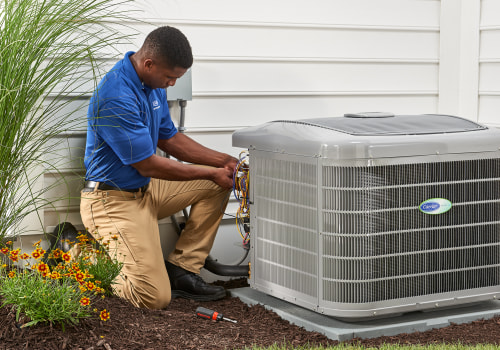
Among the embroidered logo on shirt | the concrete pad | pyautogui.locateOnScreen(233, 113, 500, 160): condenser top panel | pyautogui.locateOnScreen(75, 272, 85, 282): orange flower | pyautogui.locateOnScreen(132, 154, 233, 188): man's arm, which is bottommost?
the concrete pad

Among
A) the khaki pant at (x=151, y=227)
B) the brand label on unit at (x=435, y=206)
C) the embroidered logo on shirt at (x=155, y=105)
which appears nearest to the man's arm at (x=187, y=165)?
the khaki pant at (x=151, y=227)

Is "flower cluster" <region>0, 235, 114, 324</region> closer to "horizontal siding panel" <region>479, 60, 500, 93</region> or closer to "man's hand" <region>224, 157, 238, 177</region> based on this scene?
"man's hand" <region>224, 157, 238, 177</region>

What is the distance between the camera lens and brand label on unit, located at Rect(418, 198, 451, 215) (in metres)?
3.35

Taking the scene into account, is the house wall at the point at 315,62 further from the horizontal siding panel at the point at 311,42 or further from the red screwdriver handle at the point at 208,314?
the red screwdriver handle at the point at 208,314

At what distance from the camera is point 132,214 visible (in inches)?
151

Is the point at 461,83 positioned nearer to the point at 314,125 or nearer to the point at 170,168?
the point at 314,125

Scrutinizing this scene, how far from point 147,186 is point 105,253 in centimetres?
58

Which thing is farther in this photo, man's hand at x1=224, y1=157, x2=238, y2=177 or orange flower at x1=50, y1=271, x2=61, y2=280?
man's hand at x1=224, y1=157, x2=238, y2=177

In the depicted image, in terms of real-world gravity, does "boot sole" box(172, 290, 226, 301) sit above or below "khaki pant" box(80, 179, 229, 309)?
below

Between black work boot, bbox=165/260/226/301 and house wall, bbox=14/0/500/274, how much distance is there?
0.88 ft

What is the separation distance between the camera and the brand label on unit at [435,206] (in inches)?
132

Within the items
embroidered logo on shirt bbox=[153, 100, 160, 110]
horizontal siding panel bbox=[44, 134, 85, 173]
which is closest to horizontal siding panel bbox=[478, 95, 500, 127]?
embroidered logo on shirt bbox=[153, 100, 160, 110]

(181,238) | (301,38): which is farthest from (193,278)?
(301,38)

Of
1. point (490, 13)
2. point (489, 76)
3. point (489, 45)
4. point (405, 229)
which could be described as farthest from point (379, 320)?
point (490, 13)
